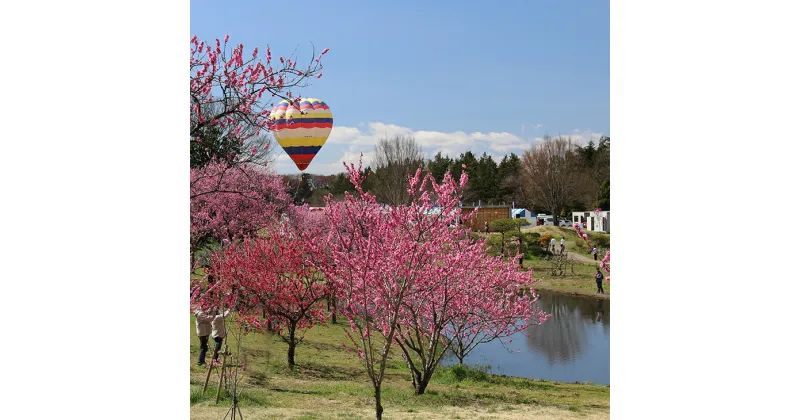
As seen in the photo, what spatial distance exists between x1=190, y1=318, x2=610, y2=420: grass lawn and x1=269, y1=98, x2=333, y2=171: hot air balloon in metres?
1.73

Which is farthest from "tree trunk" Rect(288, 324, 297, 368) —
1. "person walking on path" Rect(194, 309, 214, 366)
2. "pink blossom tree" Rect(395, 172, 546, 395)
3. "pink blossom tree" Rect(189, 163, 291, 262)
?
"pink blossom tree" Rect(189, 163, 291, 262)

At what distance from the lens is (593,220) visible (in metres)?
5.84

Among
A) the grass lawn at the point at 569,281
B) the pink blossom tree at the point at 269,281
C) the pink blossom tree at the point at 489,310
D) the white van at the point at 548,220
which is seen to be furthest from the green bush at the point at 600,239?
the pink blossom tree at the point at 269,281

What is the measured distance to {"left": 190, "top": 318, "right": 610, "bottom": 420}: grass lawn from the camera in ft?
12.4

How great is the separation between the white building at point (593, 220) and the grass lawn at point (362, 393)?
143 centimetres

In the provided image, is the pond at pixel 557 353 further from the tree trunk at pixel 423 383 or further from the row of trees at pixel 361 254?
the tree trunk at pixel 423 383

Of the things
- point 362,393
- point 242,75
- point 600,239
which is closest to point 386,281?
point 242,75

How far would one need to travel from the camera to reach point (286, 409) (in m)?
3.81

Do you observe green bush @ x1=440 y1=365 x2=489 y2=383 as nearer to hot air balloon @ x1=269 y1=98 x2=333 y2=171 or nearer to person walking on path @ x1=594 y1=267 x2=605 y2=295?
person walking on path @ x1=594 y1=267 x2=605 y2=295

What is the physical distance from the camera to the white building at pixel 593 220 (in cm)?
568
